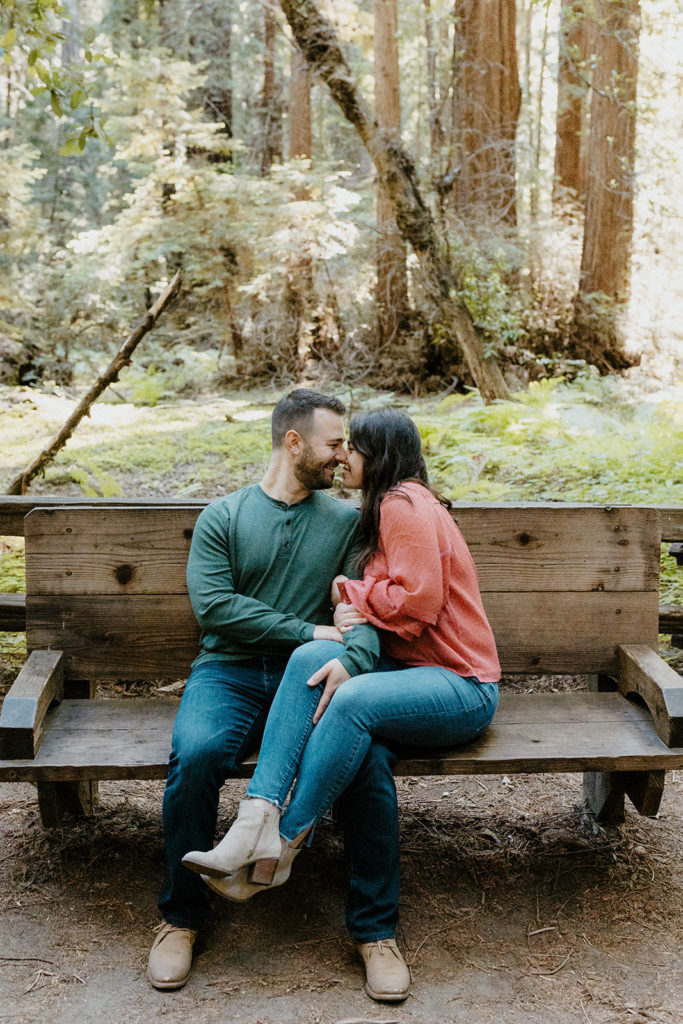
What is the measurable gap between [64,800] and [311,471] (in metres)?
1.55

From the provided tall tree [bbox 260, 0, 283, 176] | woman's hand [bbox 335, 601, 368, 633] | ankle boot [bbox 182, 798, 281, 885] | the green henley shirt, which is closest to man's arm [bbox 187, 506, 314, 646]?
the green henley shirt

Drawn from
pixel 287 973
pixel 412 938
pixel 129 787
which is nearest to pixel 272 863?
pixel 287 973

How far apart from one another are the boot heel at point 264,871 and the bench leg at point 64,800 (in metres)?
0.83

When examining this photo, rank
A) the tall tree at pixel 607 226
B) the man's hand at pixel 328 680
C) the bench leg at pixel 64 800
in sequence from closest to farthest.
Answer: the man's hand at pixel 328 680 → the bench leg at pixel 64 800 → the tall tree at pixel 607 226

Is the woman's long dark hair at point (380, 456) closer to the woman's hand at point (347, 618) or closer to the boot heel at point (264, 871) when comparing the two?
the woman's hand at point (347, 618)

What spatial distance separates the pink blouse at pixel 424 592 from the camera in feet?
8.97

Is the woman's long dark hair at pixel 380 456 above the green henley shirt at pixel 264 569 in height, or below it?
above

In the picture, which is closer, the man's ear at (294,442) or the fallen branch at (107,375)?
the man's ear at (294,442)

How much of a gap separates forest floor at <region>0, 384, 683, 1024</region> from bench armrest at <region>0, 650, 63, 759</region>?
23.1 inches

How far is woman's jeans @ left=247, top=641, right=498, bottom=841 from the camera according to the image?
2529 millimetres

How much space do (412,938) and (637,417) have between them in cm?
769

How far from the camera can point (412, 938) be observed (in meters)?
2.75

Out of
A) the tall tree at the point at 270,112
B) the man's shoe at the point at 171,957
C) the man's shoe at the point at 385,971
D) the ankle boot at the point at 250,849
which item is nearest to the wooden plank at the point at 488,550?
the ankle boot at the point at 250,849

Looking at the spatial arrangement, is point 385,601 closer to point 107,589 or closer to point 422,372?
point 107,589
